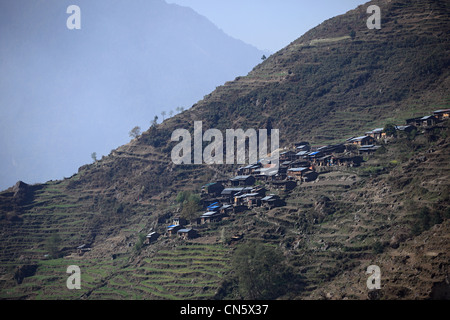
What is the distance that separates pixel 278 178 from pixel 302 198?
318 inches

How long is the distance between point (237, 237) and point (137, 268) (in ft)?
37.4

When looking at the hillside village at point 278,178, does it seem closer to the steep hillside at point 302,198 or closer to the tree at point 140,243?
→ the tree at point 140,243

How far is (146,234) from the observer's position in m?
60.8

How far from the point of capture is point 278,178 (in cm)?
6003

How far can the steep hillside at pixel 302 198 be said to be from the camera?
40.8 meters

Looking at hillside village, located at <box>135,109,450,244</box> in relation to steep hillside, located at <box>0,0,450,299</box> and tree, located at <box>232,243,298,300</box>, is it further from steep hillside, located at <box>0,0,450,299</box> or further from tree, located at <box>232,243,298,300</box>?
tree, located at <box>232,243,298,300</box>

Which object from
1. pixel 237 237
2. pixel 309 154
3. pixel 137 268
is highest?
pixel 309 154

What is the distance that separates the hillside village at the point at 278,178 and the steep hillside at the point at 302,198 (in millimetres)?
902

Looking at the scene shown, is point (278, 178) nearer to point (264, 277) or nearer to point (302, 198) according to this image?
point (302, 198)

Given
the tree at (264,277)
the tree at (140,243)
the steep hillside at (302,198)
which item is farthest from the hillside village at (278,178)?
the tree at (264,277)

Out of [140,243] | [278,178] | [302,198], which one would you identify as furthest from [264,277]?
[140,243]
